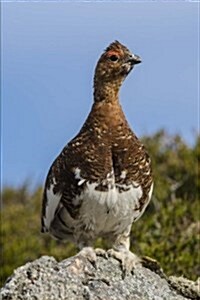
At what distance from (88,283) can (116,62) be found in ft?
5.15

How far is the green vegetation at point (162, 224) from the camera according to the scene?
356 inches

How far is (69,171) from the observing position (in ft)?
20.3

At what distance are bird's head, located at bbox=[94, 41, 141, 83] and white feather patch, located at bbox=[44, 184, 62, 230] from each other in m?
0.81

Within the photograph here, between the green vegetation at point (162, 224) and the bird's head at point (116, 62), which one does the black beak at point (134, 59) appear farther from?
the green vegetation at point (162, 224)

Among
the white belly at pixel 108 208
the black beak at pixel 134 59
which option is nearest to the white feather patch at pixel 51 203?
the white belly at pixel 108 208

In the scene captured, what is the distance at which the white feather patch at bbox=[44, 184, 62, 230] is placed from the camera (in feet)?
20.7

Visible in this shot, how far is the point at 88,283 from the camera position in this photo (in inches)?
216

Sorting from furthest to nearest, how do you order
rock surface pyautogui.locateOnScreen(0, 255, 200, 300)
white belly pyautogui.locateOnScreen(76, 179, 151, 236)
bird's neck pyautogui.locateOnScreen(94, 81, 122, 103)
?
bird's neck pyautogui.locateOnScreen(94, 81, 122, 103) → white belly pyautogui.locateOnScreen(76, 179, 151, 236) → rock surface pyautogui.locateOnScreen(0, 255, 200, 300)

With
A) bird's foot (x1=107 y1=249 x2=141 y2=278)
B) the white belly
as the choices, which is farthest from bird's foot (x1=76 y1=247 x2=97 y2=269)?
the white belly

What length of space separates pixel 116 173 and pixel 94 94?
67 cm

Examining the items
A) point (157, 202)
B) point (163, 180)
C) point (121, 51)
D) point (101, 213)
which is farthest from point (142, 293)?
point (163, 180)

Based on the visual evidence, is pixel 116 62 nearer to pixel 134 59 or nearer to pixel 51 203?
pixel 134 59

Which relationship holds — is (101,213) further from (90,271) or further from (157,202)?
(157,202)

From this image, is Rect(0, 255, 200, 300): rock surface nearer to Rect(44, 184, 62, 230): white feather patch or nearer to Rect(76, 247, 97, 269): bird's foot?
Rect(76, 247, 97, 269): bird's foot
